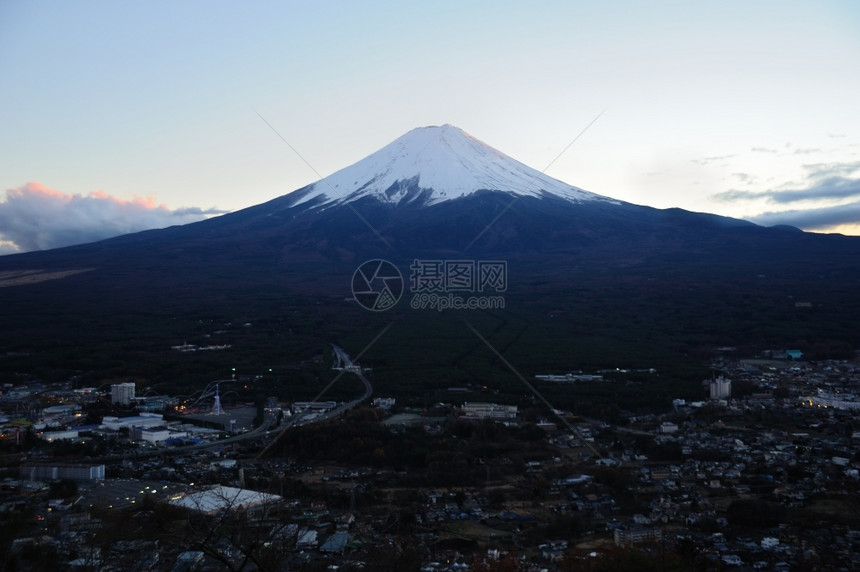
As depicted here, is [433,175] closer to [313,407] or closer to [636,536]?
[313,407]

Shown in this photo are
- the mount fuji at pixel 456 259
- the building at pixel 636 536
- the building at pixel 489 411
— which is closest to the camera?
the building at pixel 636 536

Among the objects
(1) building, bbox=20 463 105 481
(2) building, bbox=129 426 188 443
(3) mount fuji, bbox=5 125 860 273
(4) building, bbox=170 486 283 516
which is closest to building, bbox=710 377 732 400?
(4) building, bbox=170 486 283 516

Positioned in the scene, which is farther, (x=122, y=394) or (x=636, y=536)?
(x=122, y=394)

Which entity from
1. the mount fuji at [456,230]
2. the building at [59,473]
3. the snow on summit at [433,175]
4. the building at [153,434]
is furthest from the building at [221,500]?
the snow on summit at [433,175]

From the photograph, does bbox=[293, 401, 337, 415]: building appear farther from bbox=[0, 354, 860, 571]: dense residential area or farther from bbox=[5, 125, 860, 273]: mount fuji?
bbox=[5, 125, 860, 273]: mount fuji

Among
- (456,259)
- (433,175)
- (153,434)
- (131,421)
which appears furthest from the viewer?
(433,175)

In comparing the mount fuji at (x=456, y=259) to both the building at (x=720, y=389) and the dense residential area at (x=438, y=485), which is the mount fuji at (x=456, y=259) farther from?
the dense residential area at (x=438, y=485)

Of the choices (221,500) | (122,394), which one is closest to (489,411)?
(221,500)
